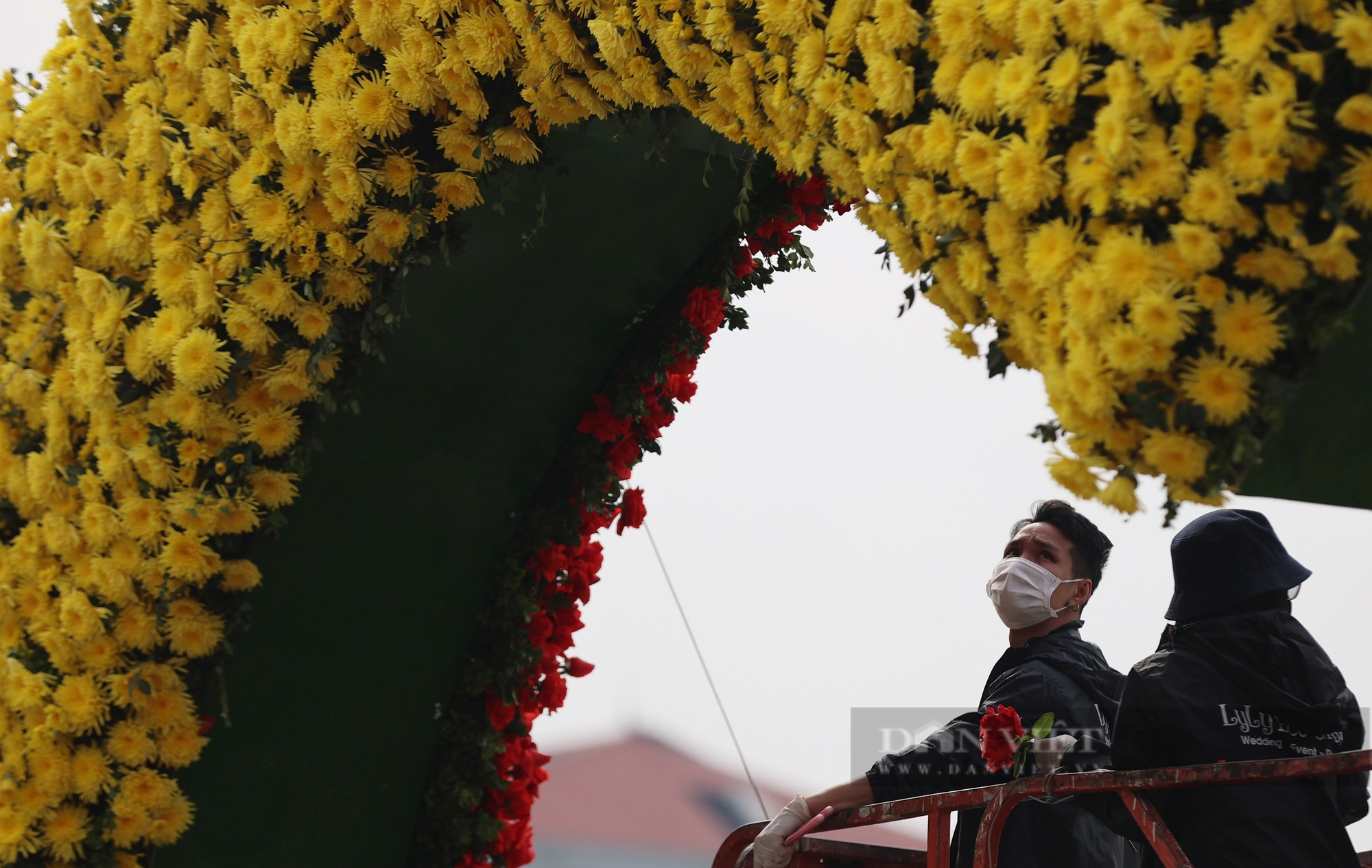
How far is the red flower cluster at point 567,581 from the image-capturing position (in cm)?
331

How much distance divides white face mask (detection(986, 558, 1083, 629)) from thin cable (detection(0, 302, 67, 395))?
2319 mm

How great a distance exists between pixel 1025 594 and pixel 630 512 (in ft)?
3.94

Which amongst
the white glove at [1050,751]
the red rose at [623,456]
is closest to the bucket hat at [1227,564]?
the white glove at [1050,751]

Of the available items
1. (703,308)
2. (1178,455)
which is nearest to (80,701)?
(703,308)

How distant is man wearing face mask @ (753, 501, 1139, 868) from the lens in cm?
247

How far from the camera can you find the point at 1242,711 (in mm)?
2152

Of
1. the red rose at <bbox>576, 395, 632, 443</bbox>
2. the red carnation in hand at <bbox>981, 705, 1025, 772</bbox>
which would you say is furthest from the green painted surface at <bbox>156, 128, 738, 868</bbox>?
the red carnation in hand at <bbox>981, 705, 1025, 772</bbox>

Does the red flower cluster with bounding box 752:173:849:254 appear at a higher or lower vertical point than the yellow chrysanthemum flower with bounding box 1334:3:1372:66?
higher

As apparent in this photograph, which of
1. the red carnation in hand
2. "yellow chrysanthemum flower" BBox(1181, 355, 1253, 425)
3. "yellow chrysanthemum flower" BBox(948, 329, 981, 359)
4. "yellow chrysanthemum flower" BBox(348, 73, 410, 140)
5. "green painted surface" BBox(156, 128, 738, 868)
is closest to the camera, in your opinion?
"yellow chrysanthemum flower" BBox(1181, 355, 1253, 425)

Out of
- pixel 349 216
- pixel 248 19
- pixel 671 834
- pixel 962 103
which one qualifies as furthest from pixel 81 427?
pixel 671 834

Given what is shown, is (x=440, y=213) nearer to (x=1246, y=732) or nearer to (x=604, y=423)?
(x=604, y=423)

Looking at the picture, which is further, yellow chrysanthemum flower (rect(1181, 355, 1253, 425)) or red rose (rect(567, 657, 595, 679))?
red rose (rect(567, 657, 595, 679))

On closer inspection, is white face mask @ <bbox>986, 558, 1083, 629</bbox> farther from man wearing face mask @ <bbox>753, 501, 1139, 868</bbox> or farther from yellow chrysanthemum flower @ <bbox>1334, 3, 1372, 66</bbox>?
yellow chrysanthemum flower @ <bbox>1334, 3, 1372, 66</bbox>

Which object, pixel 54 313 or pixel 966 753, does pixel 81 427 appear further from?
pixel 966 753
